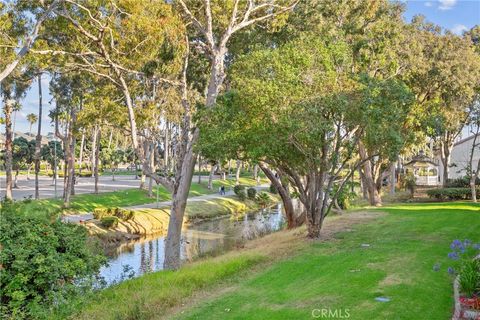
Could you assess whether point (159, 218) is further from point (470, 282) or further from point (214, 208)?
point (470, 282)

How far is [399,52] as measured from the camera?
30.8m

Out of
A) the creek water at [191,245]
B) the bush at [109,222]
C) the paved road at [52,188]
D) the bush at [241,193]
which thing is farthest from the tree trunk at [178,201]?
the bush at [241,193]

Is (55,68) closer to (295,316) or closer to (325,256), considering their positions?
(325,256)

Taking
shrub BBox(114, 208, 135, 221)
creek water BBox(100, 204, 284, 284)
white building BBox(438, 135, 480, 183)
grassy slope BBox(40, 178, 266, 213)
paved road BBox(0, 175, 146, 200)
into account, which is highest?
white building BBox(438, 135, 480, 183)

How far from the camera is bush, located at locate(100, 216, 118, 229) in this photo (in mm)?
33222

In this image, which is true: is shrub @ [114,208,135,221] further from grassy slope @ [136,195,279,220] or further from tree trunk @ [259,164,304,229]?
tree trunk @ [259,164,304,229]

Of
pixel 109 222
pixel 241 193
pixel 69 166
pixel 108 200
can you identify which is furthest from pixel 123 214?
pixel 241 193

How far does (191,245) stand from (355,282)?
19.0 m

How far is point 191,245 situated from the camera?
30531 mm

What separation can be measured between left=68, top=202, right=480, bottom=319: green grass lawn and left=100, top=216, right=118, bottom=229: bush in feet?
53.5

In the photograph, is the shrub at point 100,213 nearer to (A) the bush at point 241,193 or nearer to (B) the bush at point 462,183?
(A) the bush at point 241,193

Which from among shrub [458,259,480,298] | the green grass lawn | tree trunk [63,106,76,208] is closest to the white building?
the green grass lawn

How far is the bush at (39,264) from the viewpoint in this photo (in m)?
12.4

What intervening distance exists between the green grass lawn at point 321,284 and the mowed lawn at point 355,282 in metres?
0.02
